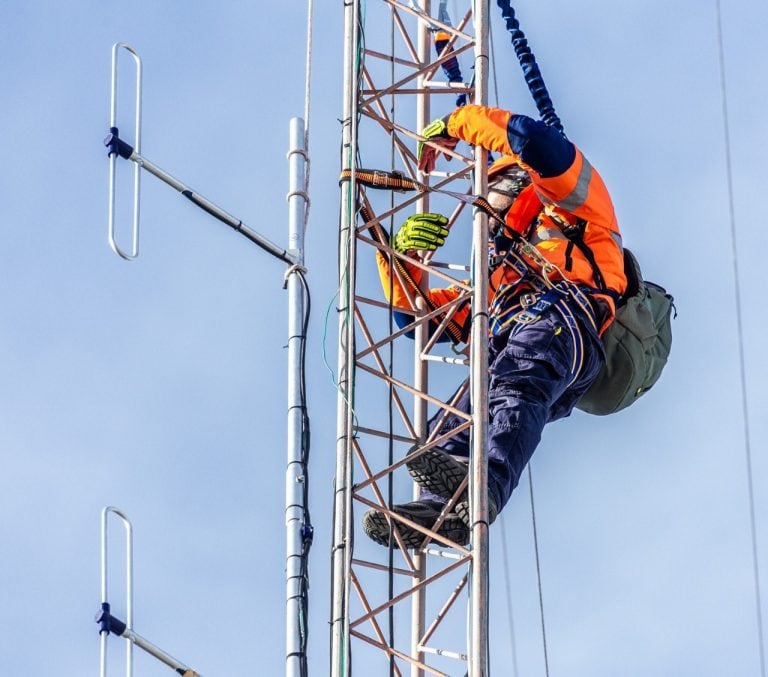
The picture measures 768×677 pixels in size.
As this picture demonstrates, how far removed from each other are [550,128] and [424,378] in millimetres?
1745

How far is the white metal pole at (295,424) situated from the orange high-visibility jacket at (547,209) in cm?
66

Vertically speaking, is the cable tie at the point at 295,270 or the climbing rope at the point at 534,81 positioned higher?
the climbing rope at the point at 534,81

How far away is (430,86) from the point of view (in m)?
16.4

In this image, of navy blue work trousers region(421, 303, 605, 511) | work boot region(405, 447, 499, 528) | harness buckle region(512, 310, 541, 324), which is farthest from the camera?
harness buckle region(512, 310, 541, 324)

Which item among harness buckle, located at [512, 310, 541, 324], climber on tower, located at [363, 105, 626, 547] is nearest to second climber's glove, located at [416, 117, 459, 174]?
climber on tower, located at [363, 105, 626, 547]

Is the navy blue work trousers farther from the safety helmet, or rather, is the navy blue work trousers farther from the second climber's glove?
the second climber's glove

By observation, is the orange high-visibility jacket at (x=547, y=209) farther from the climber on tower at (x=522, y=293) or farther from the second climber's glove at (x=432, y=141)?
the second climber's glove at (x=432, y=141)

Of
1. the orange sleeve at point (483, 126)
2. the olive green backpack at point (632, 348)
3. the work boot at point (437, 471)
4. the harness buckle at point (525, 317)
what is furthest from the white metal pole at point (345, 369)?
the olive green backpack at point (632, 348)

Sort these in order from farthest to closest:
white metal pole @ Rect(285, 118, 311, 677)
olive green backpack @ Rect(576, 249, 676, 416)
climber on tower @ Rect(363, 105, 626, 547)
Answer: olive green backpack @ Rect(576, 249, 676, 416)
climber on tower @ Rect(363, 105, 626, 547)
white metal pole @ Rect(285, 118, 311, 677)

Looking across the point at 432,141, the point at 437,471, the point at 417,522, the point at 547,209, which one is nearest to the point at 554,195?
the point at 547,209

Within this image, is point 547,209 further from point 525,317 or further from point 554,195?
point 525,317

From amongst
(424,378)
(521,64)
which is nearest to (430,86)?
(521,64)

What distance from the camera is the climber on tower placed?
1512 centimetres

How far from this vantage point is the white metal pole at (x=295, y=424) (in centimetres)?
1465
